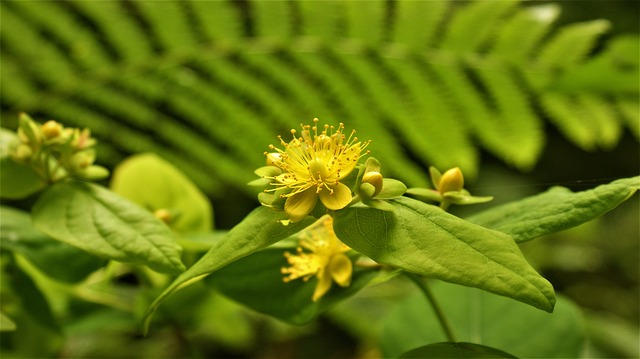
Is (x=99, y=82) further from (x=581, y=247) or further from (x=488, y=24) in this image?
(x=581, y=247)

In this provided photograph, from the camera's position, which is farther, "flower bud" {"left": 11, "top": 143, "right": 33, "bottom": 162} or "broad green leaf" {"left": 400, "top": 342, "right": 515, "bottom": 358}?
"flower bud" {"left": 11, "top": 143, "right": 33, "bottom": 162}

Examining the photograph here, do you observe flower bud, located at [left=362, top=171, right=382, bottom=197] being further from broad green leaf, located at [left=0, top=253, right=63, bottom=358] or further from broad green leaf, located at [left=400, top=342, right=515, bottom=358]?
Answer: broad green leaf, located at [left=0, top=253, right=63, bottom=358]

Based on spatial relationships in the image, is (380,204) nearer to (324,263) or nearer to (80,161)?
(324,263)

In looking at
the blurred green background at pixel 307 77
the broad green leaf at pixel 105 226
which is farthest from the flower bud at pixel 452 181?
the blurred green background at pixel 307 77

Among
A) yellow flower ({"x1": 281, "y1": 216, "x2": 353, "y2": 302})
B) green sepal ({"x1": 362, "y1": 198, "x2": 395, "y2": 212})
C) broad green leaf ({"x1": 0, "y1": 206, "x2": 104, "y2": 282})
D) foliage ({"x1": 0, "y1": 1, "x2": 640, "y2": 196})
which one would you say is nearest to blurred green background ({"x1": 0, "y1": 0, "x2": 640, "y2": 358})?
foliage ({"x1": 0, "y1": 1, "x2": 640, "y2": 196})

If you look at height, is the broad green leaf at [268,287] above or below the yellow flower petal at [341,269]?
below

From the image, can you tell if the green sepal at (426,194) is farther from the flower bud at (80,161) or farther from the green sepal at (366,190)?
the flower bud at (80,161)
